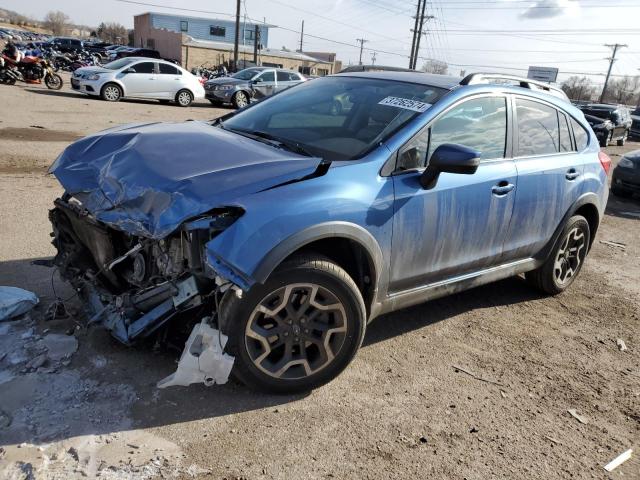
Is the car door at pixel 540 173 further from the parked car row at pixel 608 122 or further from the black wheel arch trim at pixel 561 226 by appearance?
the parked car row at pixel 608 122

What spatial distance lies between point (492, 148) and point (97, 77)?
17177 mm

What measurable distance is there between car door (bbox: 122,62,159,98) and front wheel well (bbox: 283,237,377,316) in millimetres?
17371

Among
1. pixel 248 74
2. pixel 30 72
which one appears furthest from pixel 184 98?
pixel 30 72

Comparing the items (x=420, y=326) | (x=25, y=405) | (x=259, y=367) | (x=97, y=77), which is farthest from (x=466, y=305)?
(x=97, y=77)

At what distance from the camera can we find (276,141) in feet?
12.3

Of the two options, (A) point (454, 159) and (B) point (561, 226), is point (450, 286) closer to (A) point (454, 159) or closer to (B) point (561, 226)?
(A) point (454, 159)

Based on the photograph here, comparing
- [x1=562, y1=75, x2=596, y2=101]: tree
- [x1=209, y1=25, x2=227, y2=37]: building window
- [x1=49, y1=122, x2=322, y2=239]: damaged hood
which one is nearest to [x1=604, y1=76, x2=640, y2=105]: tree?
[x1=562, y1=75, x2=596, y2=101]: tree

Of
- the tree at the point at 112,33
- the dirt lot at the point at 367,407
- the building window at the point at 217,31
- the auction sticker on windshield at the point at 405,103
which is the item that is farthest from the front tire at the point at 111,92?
the tree at the point at 112,33

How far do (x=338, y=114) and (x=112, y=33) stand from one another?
3991 inches

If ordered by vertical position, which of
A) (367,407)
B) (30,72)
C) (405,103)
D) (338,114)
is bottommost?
(367,407)

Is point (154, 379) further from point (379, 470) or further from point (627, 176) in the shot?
point (627, 176)

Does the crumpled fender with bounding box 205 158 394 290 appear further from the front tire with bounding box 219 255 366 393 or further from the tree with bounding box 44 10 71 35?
the tree with bounding box 44 10 71 35

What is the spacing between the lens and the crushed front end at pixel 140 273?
2863 millimetres

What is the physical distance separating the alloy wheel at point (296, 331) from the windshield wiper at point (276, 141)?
Result: 0.96m
